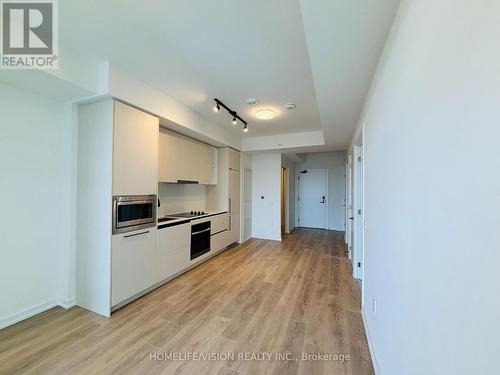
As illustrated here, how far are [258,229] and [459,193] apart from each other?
17.9 feet

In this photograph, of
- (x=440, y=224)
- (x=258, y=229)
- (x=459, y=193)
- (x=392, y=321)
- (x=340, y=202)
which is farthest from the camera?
(x=340, y=202)

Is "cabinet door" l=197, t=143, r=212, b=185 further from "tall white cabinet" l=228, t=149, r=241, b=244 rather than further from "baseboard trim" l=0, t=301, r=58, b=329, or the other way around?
"baseboard trim" l=0, t=301, r=58, b=329

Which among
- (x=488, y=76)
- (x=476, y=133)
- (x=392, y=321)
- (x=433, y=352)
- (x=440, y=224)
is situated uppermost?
(x=488, y=76)

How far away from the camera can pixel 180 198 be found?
4184 mm

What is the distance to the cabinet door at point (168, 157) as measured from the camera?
10.8 ft

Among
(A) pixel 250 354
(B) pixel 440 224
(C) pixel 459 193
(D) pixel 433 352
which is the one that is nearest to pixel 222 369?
(A) pixel 250 354

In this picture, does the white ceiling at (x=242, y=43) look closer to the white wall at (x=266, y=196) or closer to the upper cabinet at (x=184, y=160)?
the upper cabinet at (x=184, y=160)

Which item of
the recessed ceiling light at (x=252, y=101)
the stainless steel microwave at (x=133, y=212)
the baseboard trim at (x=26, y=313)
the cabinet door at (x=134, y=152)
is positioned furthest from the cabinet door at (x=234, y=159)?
the baseboard trim at (x=26, y=313)

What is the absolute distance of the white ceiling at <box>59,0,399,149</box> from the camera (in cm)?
142

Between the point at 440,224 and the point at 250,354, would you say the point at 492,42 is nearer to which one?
the point at 440,224

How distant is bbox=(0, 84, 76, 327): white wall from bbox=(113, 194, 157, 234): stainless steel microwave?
629 mm

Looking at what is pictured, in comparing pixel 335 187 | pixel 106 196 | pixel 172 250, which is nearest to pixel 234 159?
pixel 172 250

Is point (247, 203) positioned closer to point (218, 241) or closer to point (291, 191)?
point (218, 241)

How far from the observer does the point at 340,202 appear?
7066 millimetres
